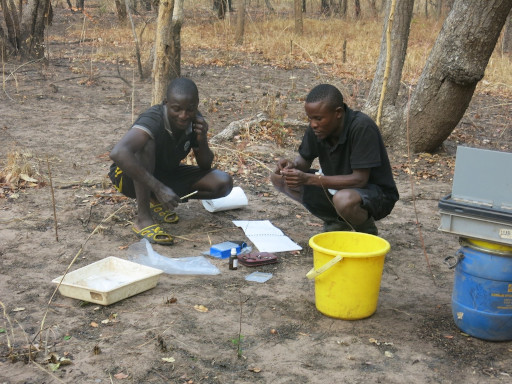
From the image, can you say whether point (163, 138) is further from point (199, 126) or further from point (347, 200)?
point (347, 200)

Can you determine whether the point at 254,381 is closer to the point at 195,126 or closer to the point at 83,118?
the point at 195,126

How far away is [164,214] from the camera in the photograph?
4.61 meters

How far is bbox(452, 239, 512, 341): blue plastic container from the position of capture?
280 centimetres

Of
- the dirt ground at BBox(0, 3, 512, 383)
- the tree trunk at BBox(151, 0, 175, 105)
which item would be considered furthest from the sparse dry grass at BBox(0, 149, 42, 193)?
the tree trunk at BBox(151, 0, 175, 105)

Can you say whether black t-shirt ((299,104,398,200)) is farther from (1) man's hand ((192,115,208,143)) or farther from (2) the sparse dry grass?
(2) the sparse dry grass

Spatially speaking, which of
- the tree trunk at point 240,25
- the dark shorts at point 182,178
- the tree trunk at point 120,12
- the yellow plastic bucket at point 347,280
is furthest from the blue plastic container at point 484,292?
the tree trunk at point 120,12

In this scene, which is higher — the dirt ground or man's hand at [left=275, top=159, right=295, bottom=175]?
man's hand at [left=275, top=159, right=295, bottom=175]

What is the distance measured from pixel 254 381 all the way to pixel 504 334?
4.01 feet

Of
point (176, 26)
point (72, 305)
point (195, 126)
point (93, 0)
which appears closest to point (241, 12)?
point (176, 26)

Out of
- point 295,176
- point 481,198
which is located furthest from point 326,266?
point 295,176

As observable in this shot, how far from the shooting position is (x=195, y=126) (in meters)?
4.31

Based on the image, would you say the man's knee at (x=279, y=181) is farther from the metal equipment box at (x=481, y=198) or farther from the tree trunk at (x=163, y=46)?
the tree trunk at (x=163, y=46)

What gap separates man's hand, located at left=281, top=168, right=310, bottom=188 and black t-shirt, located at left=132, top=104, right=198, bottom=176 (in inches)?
36.5

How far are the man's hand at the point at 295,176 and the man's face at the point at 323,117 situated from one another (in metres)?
0.25
